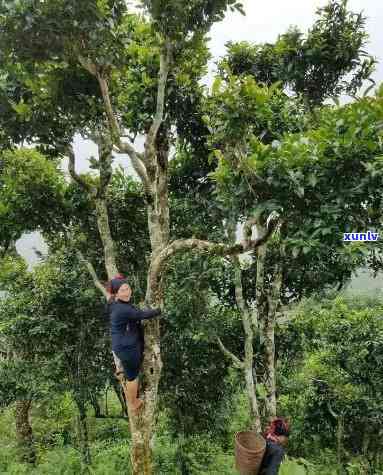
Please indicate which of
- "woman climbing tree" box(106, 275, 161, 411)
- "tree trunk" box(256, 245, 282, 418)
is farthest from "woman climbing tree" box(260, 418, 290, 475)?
"tree trunk" box(256, 245, 282, 418)

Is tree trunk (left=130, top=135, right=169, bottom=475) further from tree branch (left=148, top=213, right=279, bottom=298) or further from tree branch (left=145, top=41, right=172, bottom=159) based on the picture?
tree branch (left=145, top=41, right=172, bottom=159)

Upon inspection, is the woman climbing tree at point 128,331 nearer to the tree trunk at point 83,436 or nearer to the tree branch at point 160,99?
the tree branch at point 160,99

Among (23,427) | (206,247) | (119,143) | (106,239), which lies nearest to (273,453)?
(206,247)

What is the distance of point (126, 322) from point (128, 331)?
0.16 metres

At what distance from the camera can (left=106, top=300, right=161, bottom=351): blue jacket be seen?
5.09 m

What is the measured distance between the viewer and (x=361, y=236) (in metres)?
4.03

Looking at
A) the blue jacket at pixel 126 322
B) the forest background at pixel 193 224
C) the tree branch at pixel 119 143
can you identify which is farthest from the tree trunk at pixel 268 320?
the blue jacket at pixel 126 322

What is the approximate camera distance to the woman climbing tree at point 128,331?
16.8ft

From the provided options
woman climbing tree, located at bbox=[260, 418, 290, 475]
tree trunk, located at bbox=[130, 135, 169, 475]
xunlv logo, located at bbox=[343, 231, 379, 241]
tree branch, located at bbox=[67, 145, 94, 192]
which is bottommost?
woman climbing tree, located at bbox=[260, 418, 290, 475]

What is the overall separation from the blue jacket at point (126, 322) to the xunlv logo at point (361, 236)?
236 cm

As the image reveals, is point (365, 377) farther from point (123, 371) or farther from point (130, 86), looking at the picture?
point (130, 86)

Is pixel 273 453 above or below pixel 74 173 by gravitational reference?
below

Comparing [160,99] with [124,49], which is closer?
[160,99]

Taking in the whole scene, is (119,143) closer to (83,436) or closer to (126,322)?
(126,322)
